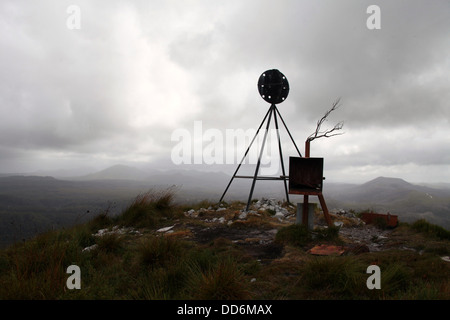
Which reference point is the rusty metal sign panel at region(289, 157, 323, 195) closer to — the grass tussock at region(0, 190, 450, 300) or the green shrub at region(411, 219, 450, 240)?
the grass tussock at region(0, 190, 450, 300)

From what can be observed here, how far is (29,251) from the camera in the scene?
14.0 feet

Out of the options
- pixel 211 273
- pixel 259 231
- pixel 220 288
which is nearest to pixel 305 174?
pixel 259 231

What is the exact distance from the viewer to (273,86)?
10148 millimetres

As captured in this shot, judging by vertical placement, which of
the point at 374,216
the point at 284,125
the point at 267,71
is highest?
the point at 267,71

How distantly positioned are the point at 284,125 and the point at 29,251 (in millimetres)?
9123

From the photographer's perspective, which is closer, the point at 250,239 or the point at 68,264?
the point at 68,264

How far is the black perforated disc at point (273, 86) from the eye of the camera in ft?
33.2

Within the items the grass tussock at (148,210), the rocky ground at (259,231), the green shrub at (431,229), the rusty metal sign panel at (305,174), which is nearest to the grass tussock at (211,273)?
the rocky ground at (259,231)

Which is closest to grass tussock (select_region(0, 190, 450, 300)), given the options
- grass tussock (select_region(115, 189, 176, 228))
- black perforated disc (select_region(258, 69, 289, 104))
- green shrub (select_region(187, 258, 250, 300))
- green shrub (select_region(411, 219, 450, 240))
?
green shrub (select_region(187, 258, 250, 300))

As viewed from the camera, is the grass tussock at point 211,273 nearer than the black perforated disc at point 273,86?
Yes

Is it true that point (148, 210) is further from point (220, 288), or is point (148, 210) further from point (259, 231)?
point (220, 288)

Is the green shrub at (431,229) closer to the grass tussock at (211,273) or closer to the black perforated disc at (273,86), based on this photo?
the grass tussock at (211,273)
